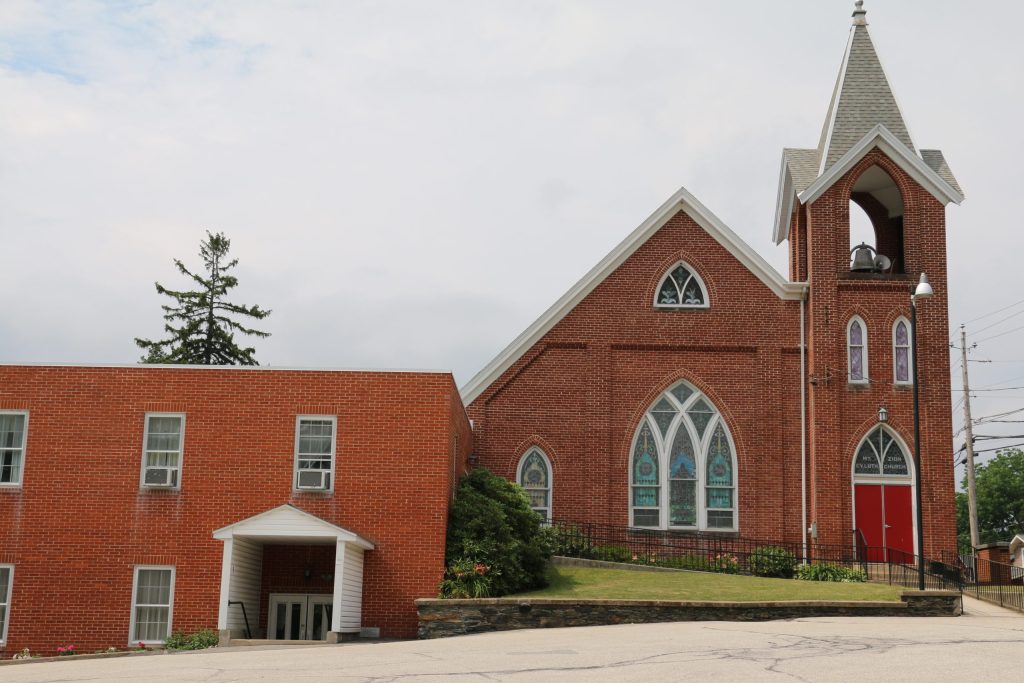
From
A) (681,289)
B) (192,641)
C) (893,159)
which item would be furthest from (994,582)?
(192,641)

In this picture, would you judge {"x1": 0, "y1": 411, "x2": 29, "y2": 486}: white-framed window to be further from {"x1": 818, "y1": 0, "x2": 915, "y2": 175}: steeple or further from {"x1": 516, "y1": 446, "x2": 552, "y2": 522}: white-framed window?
{"x1": 818, "y1": 0, "x2": 915, "y2": 175}: steeple

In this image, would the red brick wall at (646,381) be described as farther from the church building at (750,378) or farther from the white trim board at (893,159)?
the white trim board at (893,159)

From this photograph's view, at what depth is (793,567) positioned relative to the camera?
29.5 metres

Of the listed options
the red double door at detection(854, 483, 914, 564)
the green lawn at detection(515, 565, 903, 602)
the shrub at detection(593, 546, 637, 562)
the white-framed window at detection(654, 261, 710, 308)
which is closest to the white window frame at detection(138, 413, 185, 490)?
the green lawn at detection(515, 565, 903, 602)

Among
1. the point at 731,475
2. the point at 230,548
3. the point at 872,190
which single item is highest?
the point at 872,190

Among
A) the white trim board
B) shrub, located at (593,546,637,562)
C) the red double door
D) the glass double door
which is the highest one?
the white trim board

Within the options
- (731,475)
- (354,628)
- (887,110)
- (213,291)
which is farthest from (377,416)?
(213,291)

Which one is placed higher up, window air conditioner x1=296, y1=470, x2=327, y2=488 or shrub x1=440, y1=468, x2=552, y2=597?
window air conditioner x1=296, y1=470, x2=327, y2=488

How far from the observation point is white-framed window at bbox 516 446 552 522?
3155 cm

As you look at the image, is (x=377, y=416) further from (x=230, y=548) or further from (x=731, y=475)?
(x=731, y=475)

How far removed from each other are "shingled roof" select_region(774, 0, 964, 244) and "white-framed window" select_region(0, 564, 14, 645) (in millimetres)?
21483

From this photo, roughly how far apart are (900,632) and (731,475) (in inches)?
497

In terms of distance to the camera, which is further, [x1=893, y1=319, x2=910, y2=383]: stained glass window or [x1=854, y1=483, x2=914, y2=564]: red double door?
[x1=893, y1=319, x2=910, y2=383]: stained glass window

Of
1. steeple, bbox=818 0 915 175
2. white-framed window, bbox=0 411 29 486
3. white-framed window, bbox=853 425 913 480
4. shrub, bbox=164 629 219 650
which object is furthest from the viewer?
steeple, bbox=818 0 915 175
